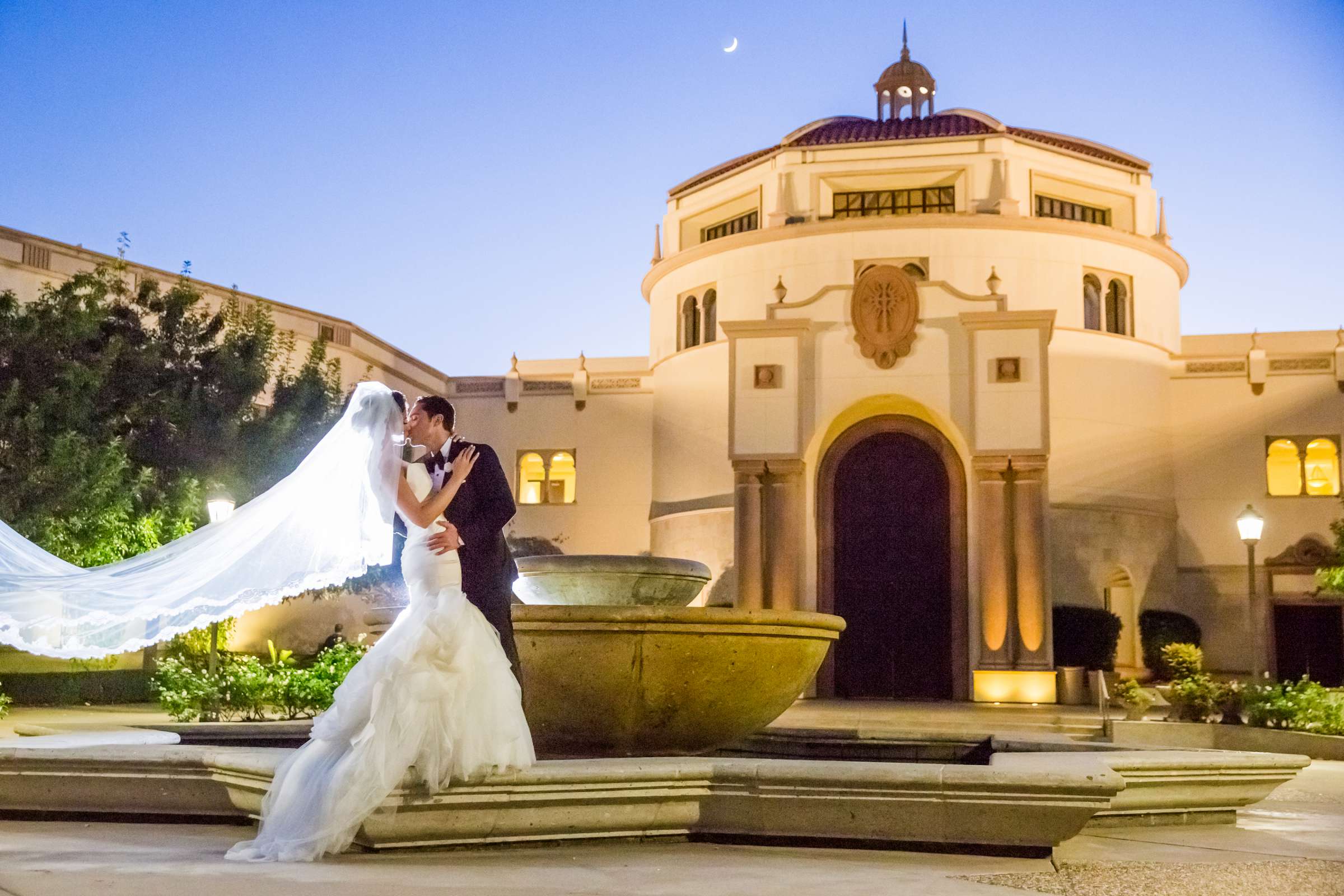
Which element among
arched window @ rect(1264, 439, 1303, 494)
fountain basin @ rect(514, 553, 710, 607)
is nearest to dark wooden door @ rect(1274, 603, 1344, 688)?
arched window @ rect(1264, 439, 1303, 494)

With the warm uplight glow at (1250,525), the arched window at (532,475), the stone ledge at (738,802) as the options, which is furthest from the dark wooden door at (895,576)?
the stone ledge at (738,802)

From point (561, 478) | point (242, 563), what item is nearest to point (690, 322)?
point (561, 478)

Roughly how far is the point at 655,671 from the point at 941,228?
2617cm

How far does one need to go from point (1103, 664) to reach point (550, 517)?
15.9 m

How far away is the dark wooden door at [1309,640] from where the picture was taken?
33.1m

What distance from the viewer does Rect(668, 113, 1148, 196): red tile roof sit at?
116 feet

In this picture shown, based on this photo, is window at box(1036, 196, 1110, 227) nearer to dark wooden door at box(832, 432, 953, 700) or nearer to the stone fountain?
dark wooden door at box(832, 432, 953, 700)

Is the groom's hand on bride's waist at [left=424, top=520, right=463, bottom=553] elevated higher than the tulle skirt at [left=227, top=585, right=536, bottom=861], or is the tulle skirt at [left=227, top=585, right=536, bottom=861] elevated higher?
the groom's hand on bride's waist at [left=424, top=520, right=463, bottom=553]

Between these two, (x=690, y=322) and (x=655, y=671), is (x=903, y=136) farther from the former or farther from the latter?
(x=655, y=671)

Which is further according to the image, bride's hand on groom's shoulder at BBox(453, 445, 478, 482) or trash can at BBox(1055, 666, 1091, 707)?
trash can at BBox(1055, 666, 1091, 707)

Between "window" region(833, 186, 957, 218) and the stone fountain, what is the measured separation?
26.5m

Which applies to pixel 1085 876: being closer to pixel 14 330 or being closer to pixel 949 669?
pixel 949 669

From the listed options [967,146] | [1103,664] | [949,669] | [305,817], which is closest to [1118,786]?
[305,817]

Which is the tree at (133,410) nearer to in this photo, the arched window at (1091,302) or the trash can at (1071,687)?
the trash can at (1071,687)
